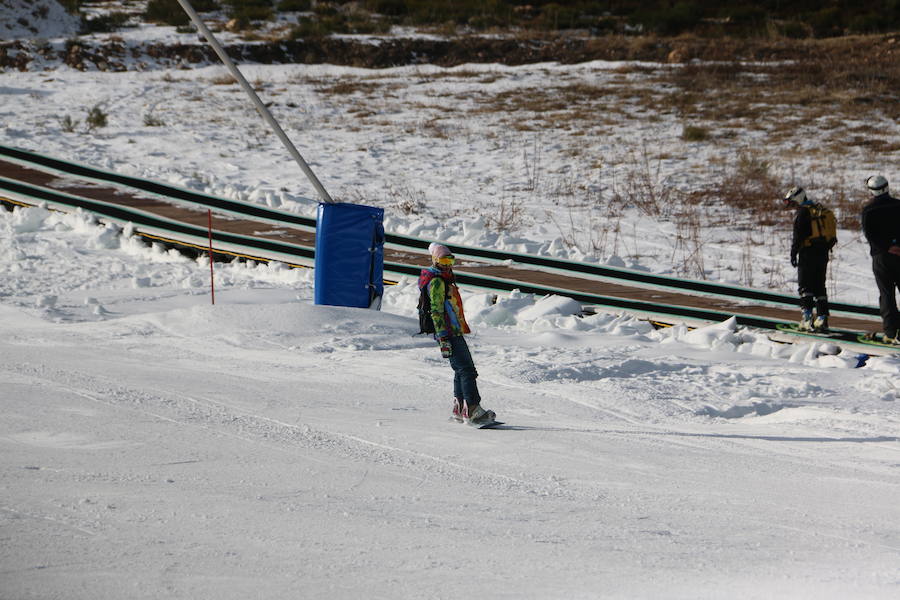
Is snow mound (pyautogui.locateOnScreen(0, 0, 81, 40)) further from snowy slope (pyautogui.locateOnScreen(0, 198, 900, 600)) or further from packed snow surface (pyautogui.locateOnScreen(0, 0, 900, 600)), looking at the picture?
snowy slope (pyautogui.locateOnScreen(0, 198, 900, 600))

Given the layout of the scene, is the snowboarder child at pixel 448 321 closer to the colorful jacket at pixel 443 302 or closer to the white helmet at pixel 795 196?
the colorful jacket at pixel 443 302

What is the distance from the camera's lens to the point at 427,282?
8086 mm

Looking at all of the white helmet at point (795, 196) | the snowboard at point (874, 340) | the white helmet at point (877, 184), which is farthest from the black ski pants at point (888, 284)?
the white helmet at point (795, 196)

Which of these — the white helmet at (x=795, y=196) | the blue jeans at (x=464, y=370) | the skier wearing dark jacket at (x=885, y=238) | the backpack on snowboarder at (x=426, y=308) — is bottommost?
the blue jeans at (x=464, y=370)

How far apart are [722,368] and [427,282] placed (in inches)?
148

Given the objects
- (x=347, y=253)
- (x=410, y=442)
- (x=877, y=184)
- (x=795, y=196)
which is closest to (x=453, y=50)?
(x=347, y=253)

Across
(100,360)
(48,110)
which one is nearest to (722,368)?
(100,360)

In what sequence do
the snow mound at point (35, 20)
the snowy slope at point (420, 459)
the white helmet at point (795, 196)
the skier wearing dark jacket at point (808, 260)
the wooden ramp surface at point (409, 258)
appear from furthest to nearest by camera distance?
the snow mound at point (35, 20) → the wooden ramp surface at point (409, 258) → the skier wearing dark jacket at point (808, 260) → the white helmet at point (795, 196) → the snowy slope at point (420, 459)

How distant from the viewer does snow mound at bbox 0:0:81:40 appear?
33.2 metres

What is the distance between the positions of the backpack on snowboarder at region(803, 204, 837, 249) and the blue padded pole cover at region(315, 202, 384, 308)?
15.9 ft

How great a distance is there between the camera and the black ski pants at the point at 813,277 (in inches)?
451

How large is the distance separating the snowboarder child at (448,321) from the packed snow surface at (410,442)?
0.84ft

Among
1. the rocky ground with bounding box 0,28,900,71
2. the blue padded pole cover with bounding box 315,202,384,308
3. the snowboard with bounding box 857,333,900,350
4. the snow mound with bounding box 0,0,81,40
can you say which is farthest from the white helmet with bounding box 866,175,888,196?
the snow mound with bounding box 0,0,81,40

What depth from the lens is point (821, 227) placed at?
11336 millimetres
